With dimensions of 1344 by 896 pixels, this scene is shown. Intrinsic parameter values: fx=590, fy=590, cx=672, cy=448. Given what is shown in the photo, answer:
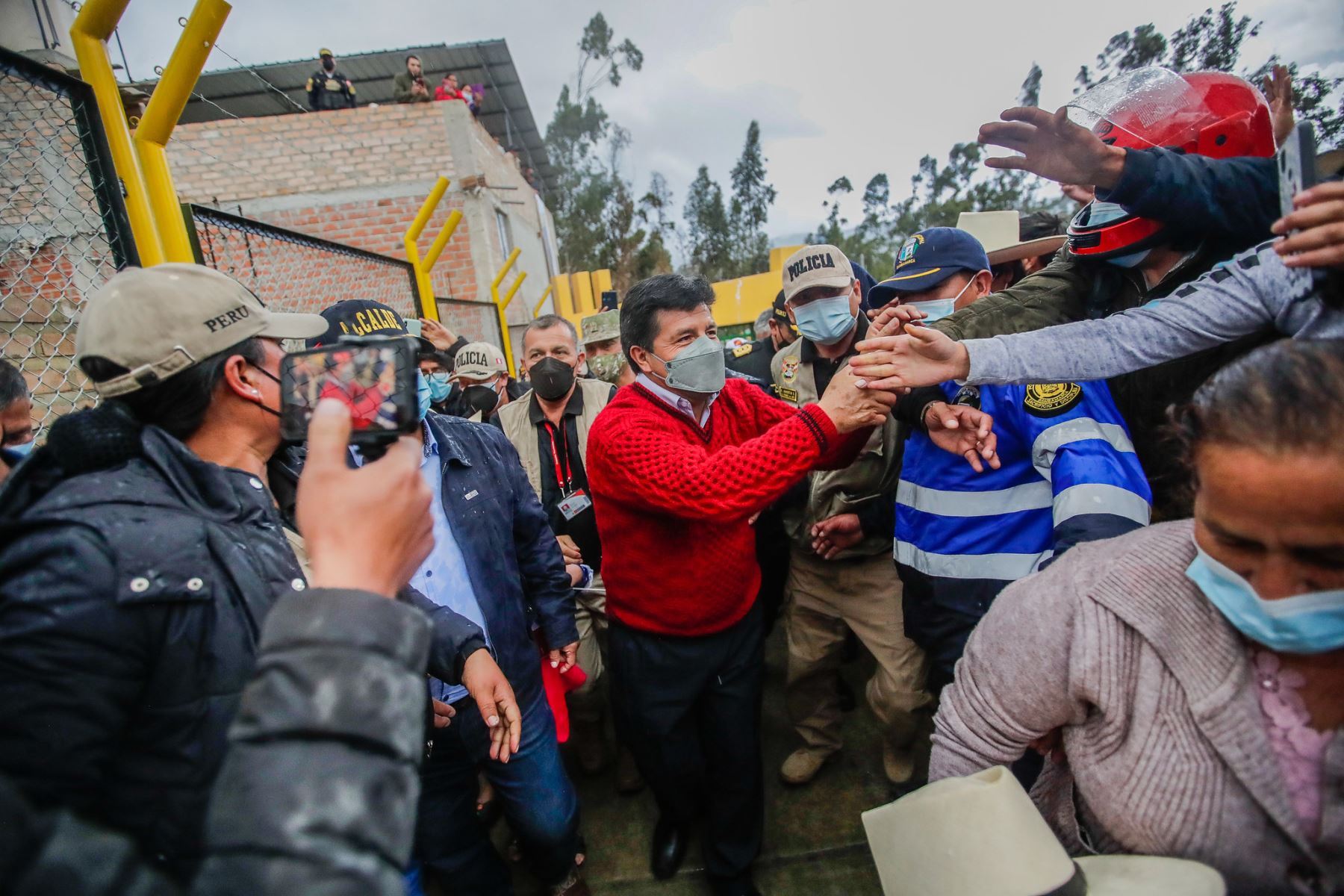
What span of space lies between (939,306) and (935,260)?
16 centimetres

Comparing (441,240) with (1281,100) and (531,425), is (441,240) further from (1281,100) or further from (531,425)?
(1281,100)

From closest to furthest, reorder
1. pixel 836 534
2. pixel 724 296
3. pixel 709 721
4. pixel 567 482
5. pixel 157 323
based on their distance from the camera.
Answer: pixel 157 323
pixel 709 721
pixel 836 534
pixel 567 482
pixel 724 296

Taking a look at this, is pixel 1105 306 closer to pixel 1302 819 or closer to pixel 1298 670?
pixel 1298 670

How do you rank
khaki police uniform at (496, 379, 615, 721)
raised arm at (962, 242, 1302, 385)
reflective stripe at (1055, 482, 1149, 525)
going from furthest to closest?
khaki police uniform at (496, 379, 615, 721) < reflective stripe at (1055, 482, 1149, 525) < raised arm at (962, 242, 1302, 385)

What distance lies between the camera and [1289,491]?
29.7 inches

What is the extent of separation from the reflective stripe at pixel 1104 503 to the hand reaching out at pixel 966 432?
222 millimetres

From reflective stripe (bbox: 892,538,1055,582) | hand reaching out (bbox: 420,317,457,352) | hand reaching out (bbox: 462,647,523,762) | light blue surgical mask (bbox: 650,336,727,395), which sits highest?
hand reaching out (bbox: 420,317,457,352)

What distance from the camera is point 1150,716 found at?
0.89 m

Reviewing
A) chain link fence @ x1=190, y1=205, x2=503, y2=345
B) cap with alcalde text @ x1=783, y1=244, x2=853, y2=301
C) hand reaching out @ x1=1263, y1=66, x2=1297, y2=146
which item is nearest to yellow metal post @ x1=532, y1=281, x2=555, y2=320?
chain link fence @ x1=190, y1=205, x2=503, y2=345

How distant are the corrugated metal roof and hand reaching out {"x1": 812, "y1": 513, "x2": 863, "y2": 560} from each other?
13799 millimetres

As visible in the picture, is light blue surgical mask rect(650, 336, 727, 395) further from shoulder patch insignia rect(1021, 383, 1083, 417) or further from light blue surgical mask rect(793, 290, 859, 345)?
shoulder patch insignia rect(1021, 383, 1083, 417)

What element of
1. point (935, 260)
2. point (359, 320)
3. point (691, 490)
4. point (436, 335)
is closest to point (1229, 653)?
point (691, 490)

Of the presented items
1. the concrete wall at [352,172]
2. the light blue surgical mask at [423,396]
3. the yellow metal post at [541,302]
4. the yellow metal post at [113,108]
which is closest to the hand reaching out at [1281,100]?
the light blue surgical mask at [423,396]

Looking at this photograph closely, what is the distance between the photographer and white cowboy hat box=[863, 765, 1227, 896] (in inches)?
32.6
